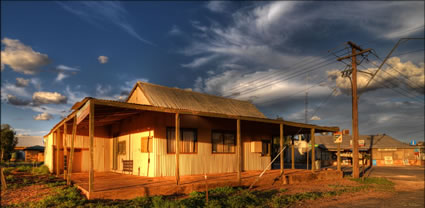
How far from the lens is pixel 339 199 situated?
435 inches

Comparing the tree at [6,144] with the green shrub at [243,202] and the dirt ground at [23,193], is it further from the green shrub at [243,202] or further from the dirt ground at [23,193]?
the green shrub at [243,202]

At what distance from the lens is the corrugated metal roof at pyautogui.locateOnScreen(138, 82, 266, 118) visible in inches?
595

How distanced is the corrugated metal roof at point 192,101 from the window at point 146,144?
5.52 ft

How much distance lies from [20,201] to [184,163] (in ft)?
21.4

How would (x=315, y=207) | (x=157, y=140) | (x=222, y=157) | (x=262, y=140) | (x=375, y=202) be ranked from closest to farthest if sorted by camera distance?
1. (x=315, y=207)
2. (x=375, y=202)
3. (x=157, y=140)
4. (x=222, y=157)
5. (x=262, y=140)

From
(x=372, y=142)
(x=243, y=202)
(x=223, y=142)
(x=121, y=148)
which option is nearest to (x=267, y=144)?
(x=223, y=142)

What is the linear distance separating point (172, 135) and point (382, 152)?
123ft

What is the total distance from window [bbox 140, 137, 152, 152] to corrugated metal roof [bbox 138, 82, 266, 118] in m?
1.68

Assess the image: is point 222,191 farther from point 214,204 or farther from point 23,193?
point 23,193

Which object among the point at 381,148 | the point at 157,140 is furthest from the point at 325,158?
the point at 157,140

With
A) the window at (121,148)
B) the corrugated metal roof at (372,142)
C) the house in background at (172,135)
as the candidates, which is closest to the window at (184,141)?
the house in background at (172,135)

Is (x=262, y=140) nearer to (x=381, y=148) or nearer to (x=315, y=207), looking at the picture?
(x=315, y=207)

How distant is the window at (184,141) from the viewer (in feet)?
44.5

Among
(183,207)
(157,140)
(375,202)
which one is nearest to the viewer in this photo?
(183,207)
